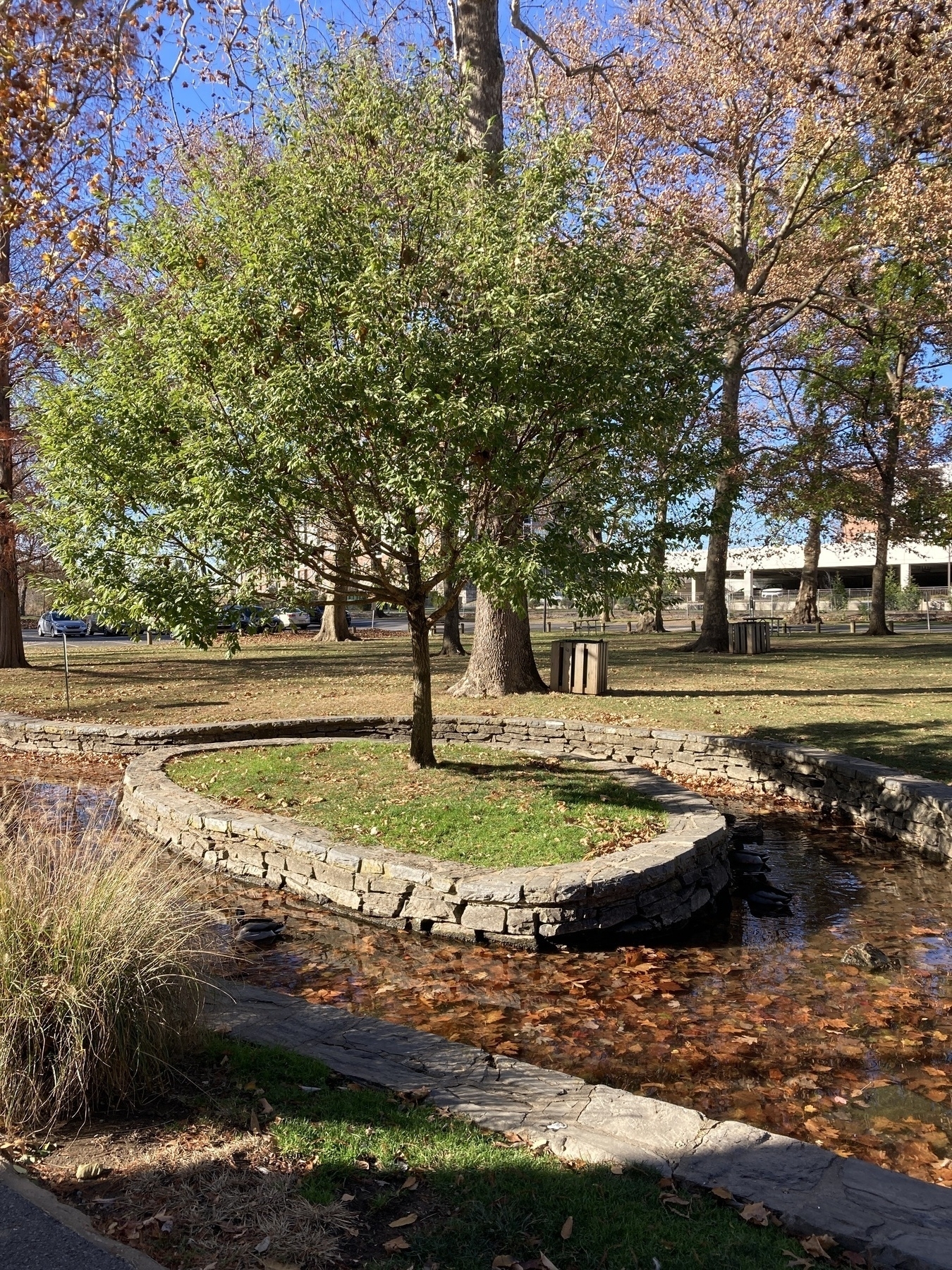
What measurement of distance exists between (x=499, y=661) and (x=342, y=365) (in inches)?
324

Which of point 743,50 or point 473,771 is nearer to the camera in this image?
point 473,771

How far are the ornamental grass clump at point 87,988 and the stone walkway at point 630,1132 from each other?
1.74ft

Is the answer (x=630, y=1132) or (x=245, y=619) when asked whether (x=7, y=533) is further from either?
(x=630, y=1132)

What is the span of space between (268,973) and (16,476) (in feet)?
52.4

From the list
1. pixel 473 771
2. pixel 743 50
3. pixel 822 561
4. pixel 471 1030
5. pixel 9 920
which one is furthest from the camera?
pixel 822 561

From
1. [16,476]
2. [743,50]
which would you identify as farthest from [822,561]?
[16,476]

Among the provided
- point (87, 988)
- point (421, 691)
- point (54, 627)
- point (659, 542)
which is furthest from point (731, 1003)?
point (54, 627)

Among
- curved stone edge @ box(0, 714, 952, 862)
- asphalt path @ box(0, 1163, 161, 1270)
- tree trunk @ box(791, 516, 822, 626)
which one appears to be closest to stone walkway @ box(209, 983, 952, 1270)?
asphalt path @ box(0, 1163, 161, 1270)

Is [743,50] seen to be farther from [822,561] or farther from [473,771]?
[822,561]

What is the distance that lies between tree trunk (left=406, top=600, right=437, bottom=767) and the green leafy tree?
0.61m

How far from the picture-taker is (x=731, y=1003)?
5.34 m

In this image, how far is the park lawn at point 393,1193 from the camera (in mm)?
2729

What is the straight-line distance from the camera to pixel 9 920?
3.60 metres

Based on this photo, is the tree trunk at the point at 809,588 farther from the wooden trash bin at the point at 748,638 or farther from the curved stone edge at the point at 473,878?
the curved stone edge at the point at 473,878
